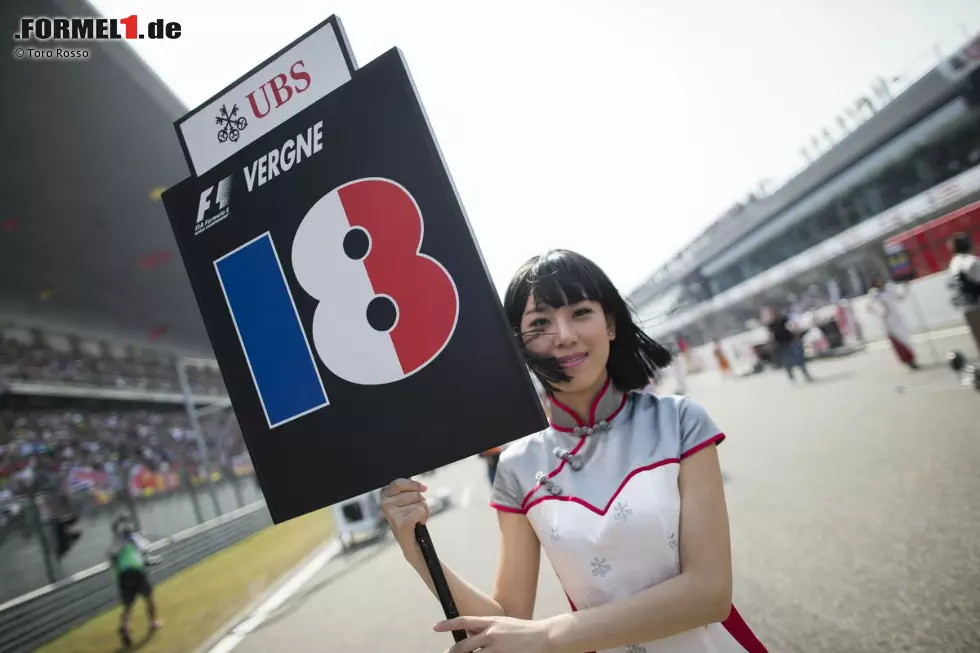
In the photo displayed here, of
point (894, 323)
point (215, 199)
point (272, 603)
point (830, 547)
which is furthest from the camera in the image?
point (894, 323)

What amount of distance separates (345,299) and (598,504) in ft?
2.23

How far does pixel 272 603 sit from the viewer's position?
6453 millimetres

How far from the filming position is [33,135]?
9.03m

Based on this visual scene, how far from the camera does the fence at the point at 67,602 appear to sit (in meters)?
8.07

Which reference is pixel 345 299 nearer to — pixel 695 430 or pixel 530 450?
pixel 530 450

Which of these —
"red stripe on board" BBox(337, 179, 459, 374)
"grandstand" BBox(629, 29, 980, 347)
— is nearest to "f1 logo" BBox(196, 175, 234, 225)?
"red stripe on board" BBox(337, 179, 459, 374)

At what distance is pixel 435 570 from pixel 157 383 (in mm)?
22364

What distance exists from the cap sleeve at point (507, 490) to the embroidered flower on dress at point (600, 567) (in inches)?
8.2

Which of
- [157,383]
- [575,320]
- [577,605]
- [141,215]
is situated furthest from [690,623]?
[157,383]

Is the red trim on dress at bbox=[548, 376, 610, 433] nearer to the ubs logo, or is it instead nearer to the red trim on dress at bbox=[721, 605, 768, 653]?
the red trim on dress at bbox=[721, 605, 768, 653]

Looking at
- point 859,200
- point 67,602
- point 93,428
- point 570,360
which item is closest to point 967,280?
point 570,360

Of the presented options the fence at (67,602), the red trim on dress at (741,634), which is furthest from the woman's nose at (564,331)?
the fence at (67,602)

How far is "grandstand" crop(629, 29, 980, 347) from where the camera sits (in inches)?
875

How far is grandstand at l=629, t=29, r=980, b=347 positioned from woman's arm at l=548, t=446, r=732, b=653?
21008 mm
